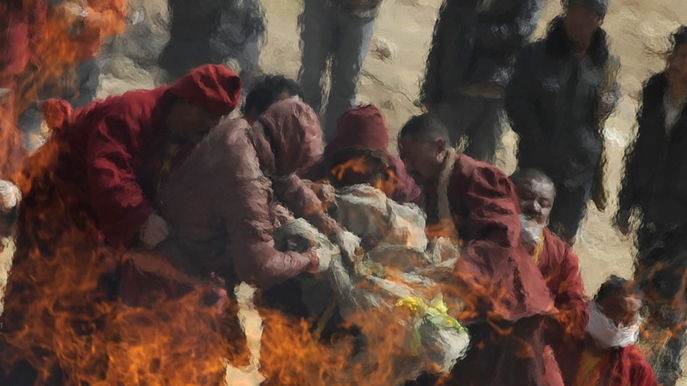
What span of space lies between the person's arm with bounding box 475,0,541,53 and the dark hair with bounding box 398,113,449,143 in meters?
1.75

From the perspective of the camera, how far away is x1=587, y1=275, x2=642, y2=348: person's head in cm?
447

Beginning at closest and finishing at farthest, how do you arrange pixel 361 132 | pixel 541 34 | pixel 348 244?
pixel 348 244
pixel 361 132
pixel 541 34

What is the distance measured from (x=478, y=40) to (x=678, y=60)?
4.68 ft

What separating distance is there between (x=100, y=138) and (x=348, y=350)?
4.63 ft

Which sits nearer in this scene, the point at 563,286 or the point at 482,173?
the point at 482,173

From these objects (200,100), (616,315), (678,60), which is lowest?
(616,315)

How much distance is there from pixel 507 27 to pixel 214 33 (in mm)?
2026

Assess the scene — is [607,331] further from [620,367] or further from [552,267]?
[552,267]

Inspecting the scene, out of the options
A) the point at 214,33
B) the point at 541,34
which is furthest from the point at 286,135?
the point at 541,34

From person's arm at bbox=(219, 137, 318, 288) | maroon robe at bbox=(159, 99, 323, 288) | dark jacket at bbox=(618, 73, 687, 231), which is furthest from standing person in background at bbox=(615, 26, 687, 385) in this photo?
person's arm at bbox=(219, 137, 318, 288)

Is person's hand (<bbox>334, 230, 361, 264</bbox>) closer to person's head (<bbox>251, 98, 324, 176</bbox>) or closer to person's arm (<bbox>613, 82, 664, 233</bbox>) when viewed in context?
person's head (<bbox>251, 98, 324, 176</bbox>)

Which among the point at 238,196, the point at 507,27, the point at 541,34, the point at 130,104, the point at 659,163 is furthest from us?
the point at 541,34

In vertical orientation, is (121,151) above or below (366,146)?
above

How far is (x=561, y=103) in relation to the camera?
5.94m
